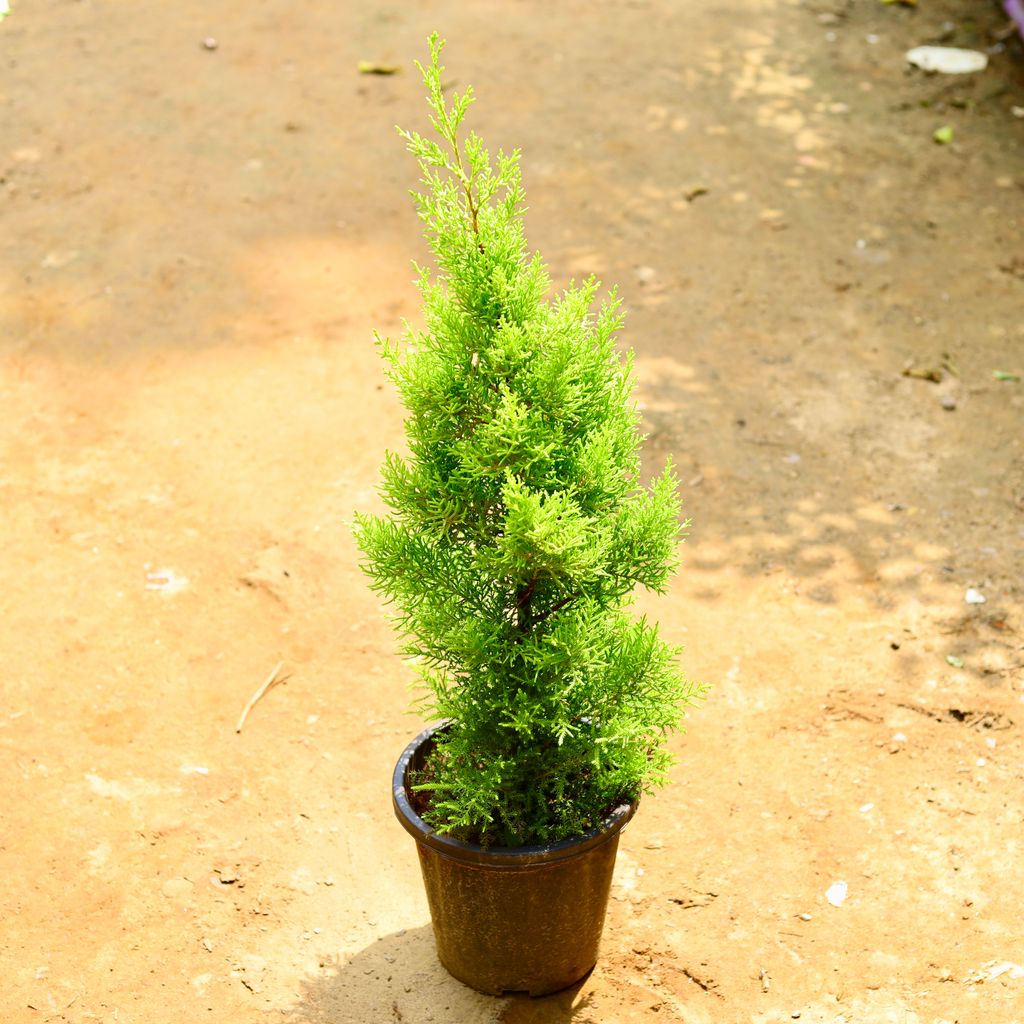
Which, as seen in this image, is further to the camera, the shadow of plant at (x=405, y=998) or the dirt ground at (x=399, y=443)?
the dirt ground at (x=399, y=443)

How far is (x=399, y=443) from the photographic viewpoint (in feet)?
23.5

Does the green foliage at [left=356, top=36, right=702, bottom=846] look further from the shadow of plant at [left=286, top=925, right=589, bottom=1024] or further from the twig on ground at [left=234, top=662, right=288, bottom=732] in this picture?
the twig on ground at [left=234, top=662, right=288, bottom=732]

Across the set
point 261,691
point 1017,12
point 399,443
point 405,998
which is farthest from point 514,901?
point 1017,12

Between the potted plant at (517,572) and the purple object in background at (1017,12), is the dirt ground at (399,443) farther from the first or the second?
the potted plant at (517,572)

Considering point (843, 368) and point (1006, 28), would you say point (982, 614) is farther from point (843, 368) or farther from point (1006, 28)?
point (1006, 28)

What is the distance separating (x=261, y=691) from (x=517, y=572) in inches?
90.3

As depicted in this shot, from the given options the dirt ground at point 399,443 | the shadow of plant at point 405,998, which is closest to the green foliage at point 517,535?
the shadow of plant at point 405,998

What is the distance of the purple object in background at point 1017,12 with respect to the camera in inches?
403

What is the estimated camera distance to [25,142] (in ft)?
32.6

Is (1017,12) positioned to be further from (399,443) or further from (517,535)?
(517,535)

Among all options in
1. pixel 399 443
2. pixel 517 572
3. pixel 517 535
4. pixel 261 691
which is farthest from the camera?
pixel 399 443

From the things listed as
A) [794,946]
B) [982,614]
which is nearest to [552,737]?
[794,946]

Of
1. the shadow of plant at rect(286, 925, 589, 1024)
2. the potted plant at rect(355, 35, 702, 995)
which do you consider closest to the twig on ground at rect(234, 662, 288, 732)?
the shadow of plant at rect(286, 925, 589, 1024)

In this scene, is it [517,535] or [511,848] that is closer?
[517,535]
